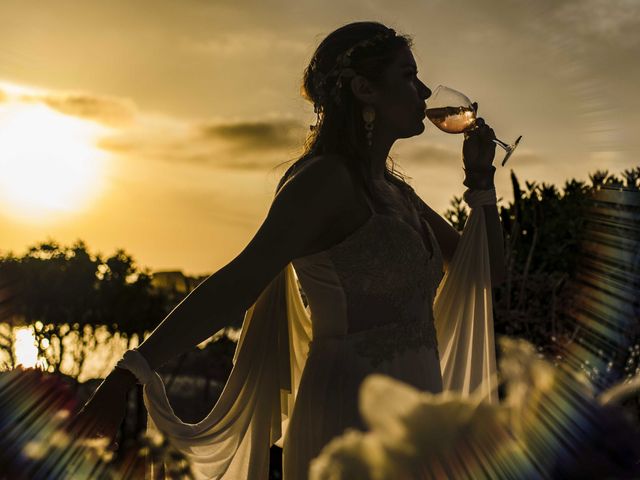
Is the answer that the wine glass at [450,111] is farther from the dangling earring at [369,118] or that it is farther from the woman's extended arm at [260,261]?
the woman's extended arm at [260,261]

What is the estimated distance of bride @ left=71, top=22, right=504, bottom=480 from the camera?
9.62 ft

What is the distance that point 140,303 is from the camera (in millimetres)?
26219

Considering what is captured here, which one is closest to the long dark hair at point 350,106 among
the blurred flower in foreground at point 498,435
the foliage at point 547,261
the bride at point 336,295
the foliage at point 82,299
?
the bride at point 336,295

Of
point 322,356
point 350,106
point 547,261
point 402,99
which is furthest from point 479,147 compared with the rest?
point 547,261

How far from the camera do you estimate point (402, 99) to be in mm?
3279

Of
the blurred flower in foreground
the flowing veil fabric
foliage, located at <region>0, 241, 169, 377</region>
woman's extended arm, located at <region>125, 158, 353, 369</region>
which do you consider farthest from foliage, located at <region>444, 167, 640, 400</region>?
foliage, located at <region>0, 241, 169, 377</region>

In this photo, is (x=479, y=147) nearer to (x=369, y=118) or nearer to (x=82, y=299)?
(x=369, y=118)

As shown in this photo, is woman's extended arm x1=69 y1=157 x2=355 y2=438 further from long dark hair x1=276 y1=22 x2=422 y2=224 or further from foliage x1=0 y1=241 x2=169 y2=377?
foliage x1=0 y1=241 x2=169 y2=377

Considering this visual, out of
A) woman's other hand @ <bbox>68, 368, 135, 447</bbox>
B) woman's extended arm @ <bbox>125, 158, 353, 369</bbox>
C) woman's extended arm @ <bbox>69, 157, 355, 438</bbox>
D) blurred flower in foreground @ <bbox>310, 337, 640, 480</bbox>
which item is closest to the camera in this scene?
blurred flower in foreground @ <bbox>310, 337, 640, 480</bbox>

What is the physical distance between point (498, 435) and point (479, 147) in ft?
9.08

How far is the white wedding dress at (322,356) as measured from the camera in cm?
311

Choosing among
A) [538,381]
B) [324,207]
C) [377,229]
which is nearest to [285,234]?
[324,207]

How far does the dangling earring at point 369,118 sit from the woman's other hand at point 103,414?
1294 mm

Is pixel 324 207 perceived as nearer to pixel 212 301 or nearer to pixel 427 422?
pixel 212 301
